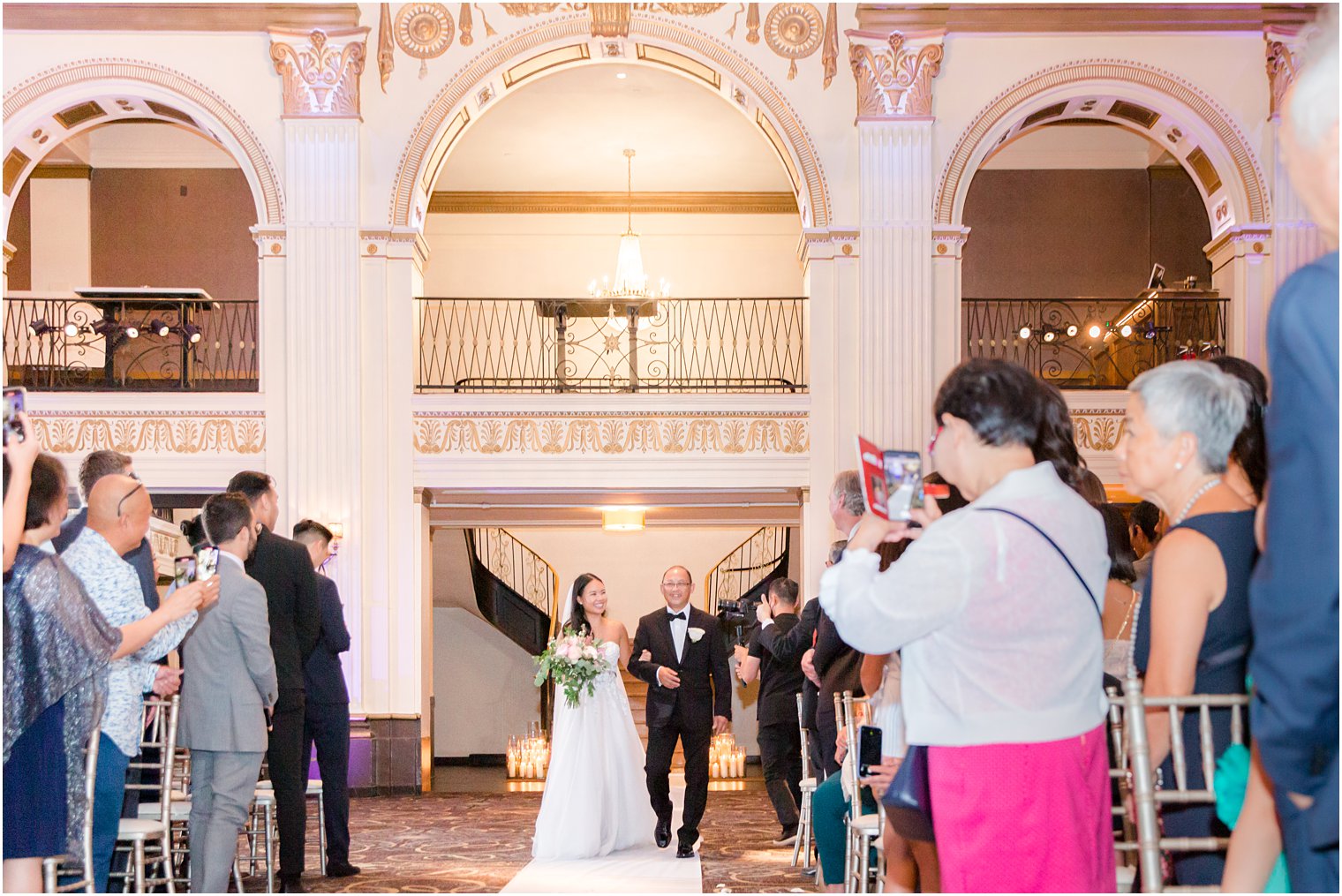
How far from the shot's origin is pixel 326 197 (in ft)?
37.7

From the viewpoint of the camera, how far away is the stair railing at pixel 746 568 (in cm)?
1686

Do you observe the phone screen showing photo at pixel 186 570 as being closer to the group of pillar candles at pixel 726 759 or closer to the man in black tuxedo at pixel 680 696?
the man in black tuxedo at pixel 680 696

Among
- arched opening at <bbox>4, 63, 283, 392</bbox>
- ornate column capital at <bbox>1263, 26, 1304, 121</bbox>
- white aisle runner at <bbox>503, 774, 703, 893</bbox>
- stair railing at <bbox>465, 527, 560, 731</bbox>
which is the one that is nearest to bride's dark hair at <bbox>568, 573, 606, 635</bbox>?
white aisle runner at <bbox>503, 774, 703, 893</bbox>

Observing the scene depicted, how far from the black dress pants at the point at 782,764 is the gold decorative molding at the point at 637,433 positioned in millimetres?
4084

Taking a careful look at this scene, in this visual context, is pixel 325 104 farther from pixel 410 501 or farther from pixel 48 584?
pixel 48 584

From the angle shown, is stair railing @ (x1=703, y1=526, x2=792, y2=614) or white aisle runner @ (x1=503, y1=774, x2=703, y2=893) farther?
stair railing @ (x1=703, y1=526, x2=792, y2=614)

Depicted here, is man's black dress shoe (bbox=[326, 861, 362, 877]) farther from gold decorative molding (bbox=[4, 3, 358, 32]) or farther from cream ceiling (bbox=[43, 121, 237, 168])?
cream ceiling (bbox=[43, 121, 237, 168])

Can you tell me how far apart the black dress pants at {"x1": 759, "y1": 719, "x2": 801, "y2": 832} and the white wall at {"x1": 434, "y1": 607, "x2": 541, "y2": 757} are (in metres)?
8.18

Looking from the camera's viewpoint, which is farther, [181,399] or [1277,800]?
[181,399]

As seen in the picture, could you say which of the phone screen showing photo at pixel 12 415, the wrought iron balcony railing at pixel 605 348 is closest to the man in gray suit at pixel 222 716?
the phone screen showing photo at pixel 12 415

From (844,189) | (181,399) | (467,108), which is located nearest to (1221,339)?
(844,189)

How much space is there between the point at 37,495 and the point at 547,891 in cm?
366

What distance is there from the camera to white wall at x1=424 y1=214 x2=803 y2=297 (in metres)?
17.1

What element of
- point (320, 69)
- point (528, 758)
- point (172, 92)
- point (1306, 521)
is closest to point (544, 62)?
point (320, 69)
